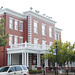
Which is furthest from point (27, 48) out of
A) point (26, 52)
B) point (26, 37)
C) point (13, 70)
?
point (13, 70)

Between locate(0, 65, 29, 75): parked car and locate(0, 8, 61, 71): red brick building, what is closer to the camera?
locate(0, 65, 29, 75): parked car

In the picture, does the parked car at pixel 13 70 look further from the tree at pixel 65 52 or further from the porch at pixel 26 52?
the porch at pixel 26 52

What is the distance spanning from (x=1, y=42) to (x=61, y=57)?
887cm

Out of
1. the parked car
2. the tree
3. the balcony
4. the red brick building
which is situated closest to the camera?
the parked car

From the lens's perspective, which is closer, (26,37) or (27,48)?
(27,48)

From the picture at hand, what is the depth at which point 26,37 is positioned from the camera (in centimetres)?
3969

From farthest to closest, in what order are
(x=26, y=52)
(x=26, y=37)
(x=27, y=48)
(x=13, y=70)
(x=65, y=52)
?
(x=26, y=37)
(x=26, y=52)
(x=27, y=48)
(x=65, y=52)
(x=13, y=70)

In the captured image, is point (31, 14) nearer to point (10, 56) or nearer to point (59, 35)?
point (10, 56)

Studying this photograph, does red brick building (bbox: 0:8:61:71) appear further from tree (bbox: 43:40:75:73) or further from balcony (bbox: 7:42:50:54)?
tree (bbox: 43:40:75:73)

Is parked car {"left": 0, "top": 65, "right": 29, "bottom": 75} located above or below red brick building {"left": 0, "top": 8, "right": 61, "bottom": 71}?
below

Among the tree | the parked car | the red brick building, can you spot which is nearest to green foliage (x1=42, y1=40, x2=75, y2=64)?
the tree

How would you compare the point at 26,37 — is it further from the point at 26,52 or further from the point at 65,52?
the point at 65,52

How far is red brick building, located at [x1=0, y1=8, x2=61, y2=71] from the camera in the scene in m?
34.4

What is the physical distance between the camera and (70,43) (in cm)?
2817
